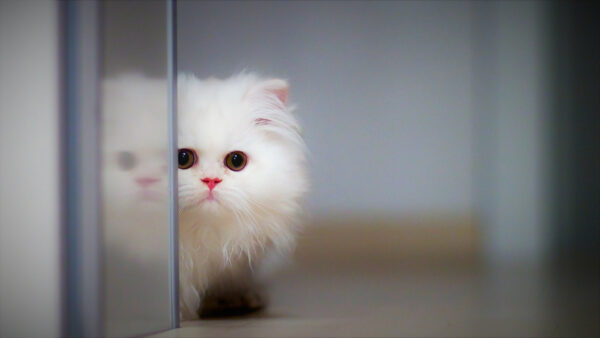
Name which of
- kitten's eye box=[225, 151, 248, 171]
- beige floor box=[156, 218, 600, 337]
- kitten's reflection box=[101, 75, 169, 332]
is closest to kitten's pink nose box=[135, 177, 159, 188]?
kitten's reflection box=[101, 75, 169, 332]

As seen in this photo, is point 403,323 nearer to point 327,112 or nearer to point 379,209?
point 379,209

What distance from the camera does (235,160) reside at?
0.78 meters

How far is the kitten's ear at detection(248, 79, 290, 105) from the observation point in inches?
31.6

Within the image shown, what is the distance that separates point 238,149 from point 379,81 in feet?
0.81

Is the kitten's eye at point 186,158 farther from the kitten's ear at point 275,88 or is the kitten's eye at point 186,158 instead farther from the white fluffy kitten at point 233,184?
the kitten's ear at point 275,88

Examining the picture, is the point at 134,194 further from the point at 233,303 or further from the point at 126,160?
the point at 233,303

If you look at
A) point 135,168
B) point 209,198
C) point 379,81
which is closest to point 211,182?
point 209,198

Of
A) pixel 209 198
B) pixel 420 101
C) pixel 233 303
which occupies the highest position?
pixel 420 101

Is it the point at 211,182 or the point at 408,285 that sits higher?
the point at 211,182

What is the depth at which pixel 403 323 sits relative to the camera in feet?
2.40

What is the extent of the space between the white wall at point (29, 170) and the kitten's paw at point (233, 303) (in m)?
0.33

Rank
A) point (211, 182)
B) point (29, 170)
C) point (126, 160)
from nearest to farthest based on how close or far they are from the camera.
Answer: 1. point (29, 170)
2. point (126, 160)
3. point (211, 182)

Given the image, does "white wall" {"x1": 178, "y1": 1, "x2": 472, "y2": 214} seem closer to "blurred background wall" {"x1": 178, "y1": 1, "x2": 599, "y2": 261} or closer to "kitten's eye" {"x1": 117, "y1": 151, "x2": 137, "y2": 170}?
"blurred background wall" {"x1": 178, "y1": 1, "x2": 599, "y2": 261}

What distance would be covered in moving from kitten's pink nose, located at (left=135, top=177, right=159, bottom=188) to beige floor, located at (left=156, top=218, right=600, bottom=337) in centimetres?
22
